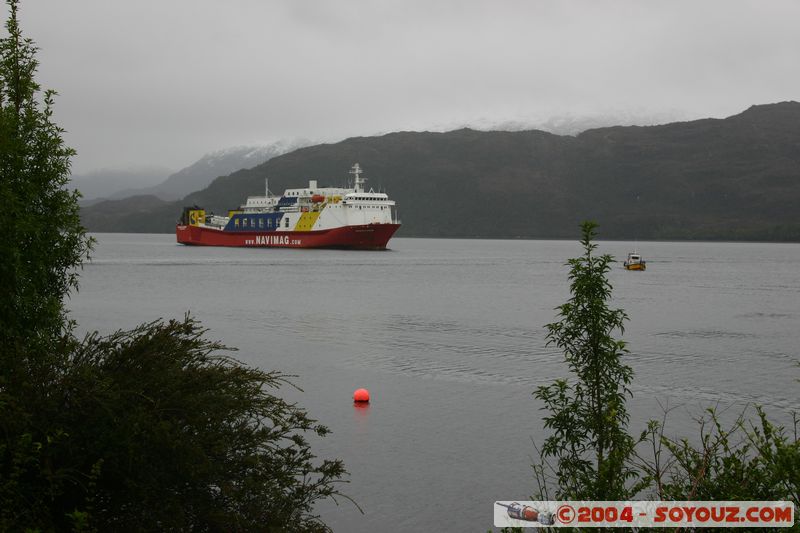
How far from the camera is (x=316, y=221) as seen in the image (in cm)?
8562

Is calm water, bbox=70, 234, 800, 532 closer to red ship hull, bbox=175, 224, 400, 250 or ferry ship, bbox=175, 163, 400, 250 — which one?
ferry ship, bbox=175, 163, 400, 250

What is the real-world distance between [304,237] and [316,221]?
193 inches

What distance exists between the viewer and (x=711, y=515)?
5371 millimetres

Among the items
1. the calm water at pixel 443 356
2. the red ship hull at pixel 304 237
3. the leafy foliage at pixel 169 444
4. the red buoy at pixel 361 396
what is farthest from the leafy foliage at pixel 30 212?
the red ship hull at pixel 304 237

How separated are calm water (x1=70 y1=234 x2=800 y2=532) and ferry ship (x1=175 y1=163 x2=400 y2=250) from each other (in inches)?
1062

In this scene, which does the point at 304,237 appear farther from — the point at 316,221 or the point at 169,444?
the point at 169,444

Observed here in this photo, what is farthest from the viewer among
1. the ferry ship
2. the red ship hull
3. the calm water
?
the red ship hull

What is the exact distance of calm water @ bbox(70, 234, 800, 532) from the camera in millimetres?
11234

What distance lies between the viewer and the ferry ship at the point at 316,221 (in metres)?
82.4

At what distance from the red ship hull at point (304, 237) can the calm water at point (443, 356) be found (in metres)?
27.9

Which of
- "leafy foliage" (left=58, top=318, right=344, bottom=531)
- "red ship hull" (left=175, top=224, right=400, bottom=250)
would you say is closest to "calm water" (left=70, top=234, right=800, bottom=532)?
"leafy foliage" (left=58, top=318, right=344, bottom=531)

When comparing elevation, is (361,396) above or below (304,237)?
below

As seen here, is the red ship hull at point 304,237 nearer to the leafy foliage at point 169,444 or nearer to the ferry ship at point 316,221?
the ferry ship at point 316,221

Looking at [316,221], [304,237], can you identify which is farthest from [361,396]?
[304,237]
